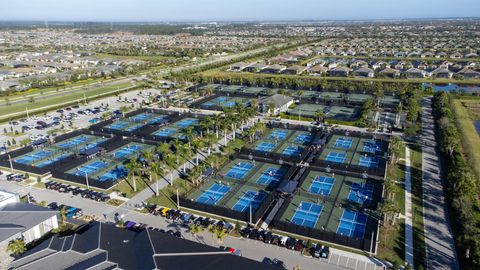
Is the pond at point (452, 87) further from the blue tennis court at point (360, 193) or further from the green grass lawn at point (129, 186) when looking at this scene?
the green grass lawn at point (129, 186)

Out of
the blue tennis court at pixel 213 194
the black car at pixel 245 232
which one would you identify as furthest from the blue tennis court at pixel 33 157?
the black car at pixel 245 232

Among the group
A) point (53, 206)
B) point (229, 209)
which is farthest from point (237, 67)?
point (229, 209)

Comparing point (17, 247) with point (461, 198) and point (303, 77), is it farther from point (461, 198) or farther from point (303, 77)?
point (303, 77)

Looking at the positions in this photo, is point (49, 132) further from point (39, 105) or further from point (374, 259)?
point (374, 259)

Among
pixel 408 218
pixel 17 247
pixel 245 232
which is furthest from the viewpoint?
pixel 408 218

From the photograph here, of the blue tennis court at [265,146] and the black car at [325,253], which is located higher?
the blue tennis court at [265,146]
